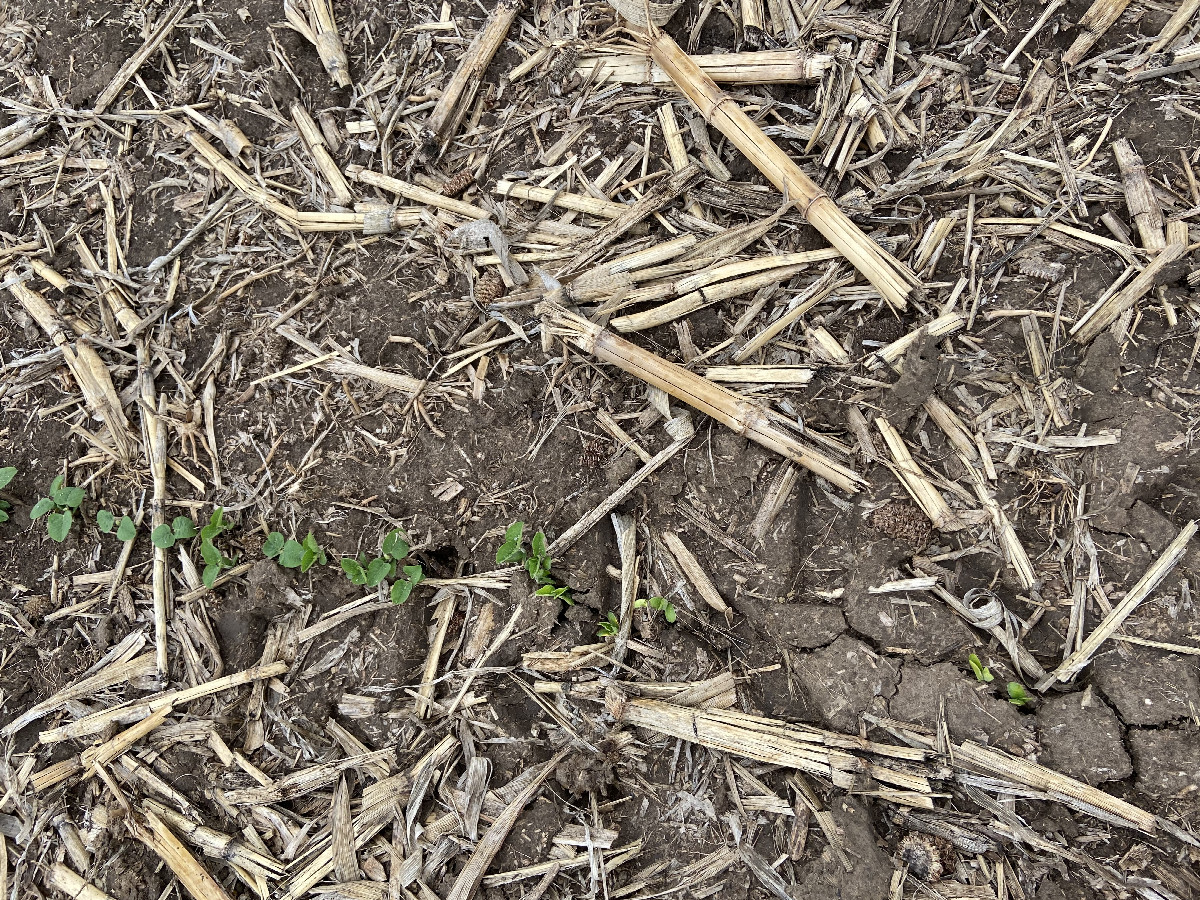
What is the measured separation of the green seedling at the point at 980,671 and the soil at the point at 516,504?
0.11ft

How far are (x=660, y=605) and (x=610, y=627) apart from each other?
0.19 m

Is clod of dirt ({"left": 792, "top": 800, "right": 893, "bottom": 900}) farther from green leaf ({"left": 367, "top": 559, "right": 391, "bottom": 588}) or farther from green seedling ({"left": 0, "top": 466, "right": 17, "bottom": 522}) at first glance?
green seedling ({"left": 0, "top": 466, "right": 17, "bottom": 522})

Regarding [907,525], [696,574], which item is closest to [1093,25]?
[907,525]

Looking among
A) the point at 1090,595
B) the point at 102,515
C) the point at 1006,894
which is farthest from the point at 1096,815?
the point at 102,515

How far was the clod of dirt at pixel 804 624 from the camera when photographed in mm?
2320

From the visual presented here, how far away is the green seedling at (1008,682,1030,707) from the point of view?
2221 millimetres

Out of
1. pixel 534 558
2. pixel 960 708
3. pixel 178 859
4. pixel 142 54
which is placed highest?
pixel 142 54

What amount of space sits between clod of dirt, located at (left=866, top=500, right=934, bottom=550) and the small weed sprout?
1.08m

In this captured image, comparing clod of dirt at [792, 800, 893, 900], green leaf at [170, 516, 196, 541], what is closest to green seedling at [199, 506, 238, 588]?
green leaf at [170, 516, 196, 541]

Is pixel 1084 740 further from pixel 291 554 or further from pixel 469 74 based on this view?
pixel 469 74

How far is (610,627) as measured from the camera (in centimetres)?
240

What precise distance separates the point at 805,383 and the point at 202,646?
2362 millimetres

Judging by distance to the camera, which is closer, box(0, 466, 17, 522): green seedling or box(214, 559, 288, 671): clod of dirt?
box(214, 559, 288, 671): clod of dirt

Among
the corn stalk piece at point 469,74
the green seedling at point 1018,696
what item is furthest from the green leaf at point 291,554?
the green seedling at point 1018,696
